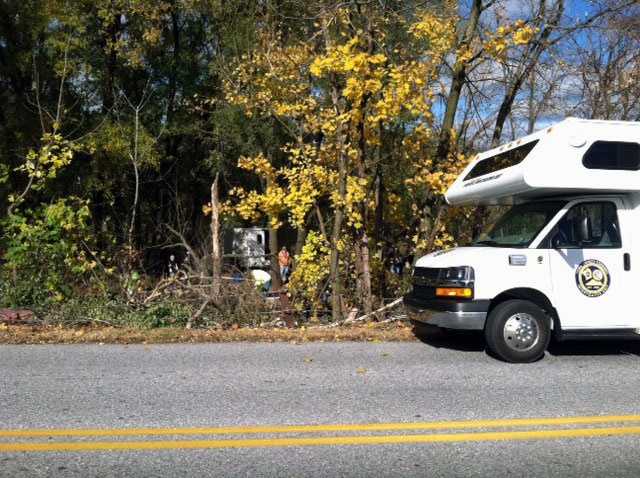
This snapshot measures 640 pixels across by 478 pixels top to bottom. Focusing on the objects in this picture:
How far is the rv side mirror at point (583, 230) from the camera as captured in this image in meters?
7.70

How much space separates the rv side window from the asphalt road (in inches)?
56.9

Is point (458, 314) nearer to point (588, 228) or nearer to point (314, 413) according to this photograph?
point (588, 228)

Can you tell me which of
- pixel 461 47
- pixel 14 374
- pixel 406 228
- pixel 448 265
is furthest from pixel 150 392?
pixel 461 47

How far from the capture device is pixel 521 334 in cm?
750

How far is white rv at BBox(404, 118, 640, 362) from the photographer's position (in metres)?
7.38

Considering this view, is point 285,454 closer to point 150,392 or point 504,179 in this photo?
point 150,392

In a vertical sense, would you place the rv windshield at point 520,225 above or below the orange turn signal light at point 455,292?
above

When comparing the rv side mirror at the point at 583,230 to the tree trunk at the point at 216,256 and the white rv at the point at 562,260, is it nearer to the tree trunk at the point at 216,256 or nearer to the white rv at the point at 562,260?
the white rv at the point at 562,260

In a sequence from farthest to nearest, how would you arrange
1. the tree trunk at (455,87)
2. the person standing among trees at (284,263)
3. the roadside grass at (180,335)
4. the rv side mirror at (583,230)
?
the person standing among trees at (284,263) → the tree trunk at (455,87) → the roadside grass at (180,335) → the rv side mirror at (583,230)

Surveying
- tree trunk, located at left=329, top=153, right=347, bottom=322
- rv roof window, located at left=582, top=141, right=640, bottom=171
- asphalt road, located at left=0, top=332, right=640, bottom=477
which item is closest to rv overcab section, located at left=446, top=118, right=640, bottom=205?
rv roof window, located at left=582, top=141, right=640, bottom=171

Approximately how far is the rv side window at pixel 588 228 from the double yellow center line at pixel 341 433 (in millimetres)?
2709

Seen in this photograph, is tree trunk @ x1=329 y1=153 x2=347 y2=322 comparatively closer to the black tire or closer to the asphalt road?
the asphalt road

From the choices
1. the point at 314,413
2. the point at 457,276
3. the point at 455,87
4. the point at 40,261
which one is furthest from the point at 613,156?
→ the point at 40,261

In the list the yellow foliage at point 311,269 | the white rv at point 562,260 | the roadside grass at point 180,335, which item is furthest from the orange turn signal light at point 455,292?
the yellow foliage at point 311,269
